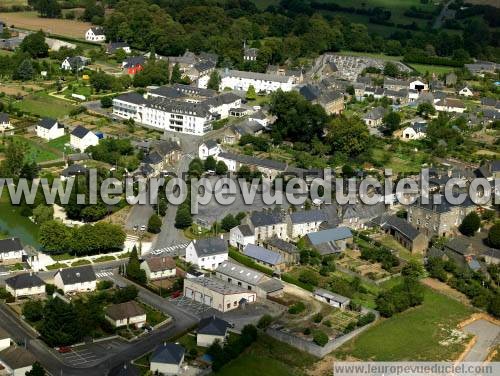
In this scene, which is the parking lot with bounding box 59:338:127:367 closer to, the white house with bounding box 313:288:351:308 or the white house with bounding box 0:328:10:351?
the white house with bounding box 0:328:10:351

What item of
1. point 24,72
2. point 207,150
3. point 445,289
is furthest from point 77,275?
point 24,72

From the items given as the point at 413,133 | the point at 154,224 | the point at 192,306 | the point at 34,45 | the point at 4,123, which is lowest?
the point at 192,306

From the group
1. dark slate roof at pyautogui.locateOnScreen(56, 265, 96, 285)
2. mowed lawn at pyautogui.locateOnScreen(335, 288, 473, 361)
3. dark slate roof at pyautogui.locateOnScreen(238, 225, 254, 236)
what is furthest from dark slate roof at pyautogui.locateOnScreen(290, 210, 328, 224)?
dark slate roof at pyautogui.locateOnScreen(56, 265, 96, 285)

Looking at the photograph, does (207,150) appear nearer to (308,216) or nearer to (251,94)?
(308,216)

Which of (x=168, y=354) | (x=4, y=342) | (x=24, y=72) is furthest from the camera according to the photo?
(x=24, y=72)

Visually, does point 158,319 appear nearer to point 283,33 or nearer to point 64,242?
point 64,242

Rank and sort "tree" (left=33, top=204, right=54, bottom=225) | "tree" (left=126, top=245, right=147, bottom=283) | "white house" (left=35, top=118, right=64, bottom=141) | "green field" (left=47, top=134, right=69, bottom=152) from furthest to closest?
"white house" (left=35, top=118, right=64, bottom=141) < "green field" (left=47, top=134, right=69, bottom=152) < "tree" (left=33, top=204, right=54, bottom=225) < "tree" (left=126, top=245, right=147, bottom=283)

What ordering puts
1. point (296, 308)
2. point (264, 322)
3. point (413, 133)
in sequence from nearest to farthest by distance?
point (264, 322)
point (296, 308)
point (413, 133)

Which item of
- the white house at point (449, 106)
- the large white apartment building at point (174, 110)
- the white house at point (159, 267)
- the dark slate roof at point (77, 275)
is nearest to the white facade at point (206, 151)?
the large white apartment building at point (174, 110)
